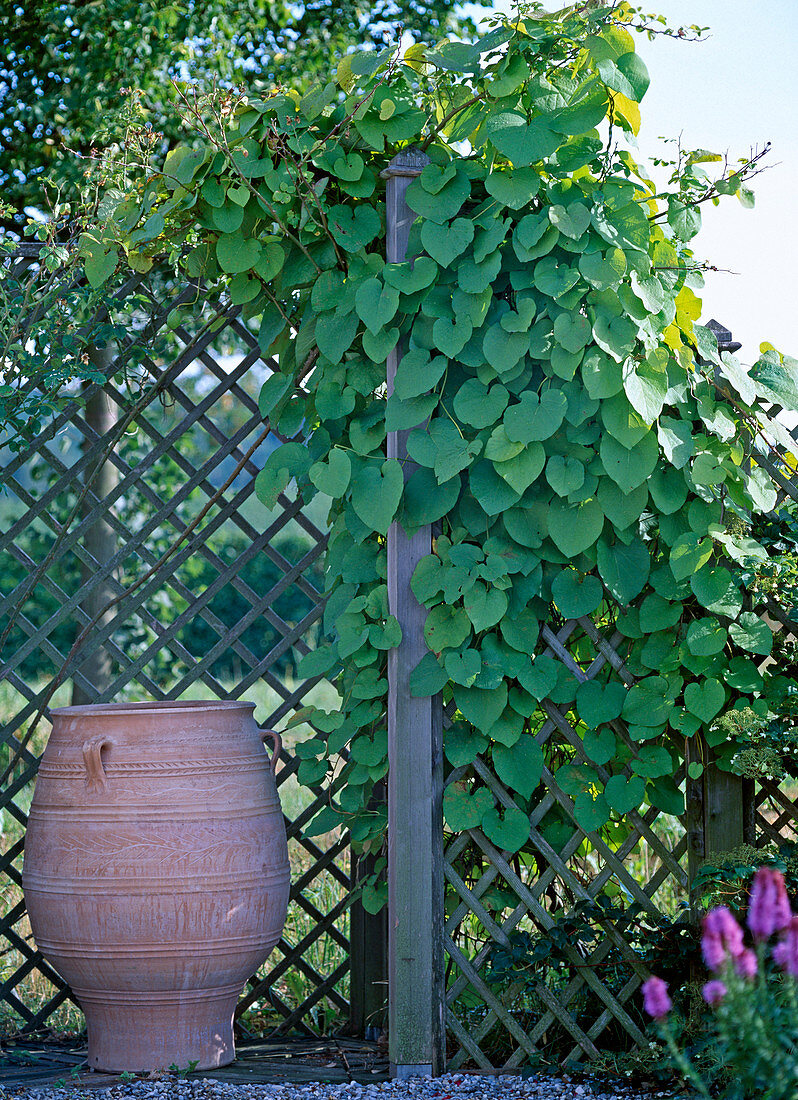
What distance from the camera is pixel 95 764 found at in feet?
6.59

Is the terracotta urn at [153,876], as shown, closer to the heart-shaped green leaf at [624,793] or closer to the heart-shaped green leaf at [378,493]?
the heart-shaped green leaf at [378,493]

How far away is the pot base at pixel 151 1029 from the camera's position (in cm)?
203

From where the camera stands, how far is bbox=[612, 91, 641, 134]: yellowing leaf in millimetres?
1908

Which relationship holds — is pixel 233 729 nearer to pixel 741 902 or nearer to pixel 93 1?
pixel 741 902

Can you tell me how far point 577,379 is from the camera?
196 centimetres

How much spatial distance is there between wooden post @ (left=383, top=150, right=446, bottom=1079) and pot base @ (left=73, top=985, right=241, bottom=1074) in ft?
1.24

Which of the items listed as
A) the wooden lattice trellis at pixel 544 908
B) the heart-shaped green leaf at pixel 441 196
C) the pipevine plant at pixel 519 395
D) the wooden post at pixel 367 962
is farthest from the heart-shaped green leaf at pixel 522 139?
the wooden post at pixel 367 962

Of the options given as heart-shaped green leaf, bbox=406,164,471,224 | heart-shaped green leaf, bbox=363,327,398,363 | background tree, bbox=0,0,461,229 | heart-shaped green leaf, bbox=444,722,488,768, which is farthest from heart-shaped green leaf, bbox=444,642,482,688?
background tree, bbox=0,0,461,229

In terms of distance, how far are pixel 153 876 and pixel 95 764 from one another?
24 centimetres

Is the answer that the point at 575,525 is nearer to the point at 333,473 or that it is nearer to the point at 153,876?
the point at 333,473

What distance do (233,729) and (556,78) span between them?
1404 millimetres

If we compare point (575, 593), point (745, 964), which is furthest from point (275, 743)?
point (745, 964)

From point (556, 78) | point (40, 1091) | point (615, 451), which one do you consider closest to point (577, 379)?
point (615, 451)

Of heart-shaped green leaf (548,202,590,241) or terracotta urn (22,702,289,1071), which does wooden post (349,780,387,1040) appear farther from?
heart-shaped green leaf (548,202,590,241)
